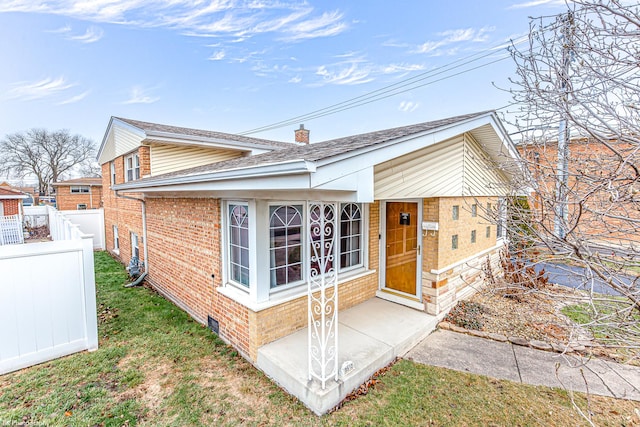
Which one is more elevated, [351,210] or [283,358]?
[351,210]

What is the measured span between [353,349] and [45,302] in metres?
4.83

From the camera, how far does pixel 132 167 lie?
1037 cm

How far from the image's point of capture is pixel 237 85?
19641mm

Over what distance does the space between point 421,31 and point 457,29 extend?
3.86 metres

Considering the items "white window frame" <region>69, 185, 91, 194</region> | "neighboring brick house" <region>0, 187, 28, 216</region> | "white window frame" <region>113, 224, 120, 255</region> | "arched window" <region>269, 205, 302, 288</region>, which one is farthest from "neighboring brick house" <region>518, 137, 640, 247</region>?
"white window frame" <region>69, 185, 91, 194</region>

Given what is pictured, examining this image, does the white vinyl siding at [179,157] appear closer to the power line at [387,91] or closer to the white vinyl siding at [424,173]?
the white vinyl siding at [424,173]

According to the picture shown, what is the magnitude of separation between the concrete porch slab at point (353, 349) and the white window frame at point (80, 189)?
33.2 metres

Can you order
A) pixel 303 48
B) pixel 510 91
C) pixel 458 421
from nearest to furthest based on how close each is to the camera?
pixel 510 91
pixel 458 421
pixel 303 48

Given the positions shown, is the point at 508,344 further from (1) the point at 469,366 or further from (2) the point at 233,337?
(2) the point at 233,337

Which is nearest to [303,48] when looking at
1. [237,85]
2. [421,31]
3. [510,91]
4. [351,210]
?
[237,85]

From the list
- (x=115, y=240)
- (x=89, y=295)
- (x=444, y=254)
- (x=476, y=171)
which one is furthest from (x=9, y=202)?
(x=476, y=171)

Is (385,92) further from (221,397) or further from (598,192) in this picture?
(221,397)

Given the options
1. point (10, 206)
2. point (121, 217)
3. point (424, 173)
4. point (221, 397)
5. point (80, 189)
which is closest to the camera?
point (221, 397)

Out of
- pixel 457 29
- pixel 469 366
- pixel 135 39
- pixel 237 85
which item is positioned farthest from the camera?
pixel 237 85
